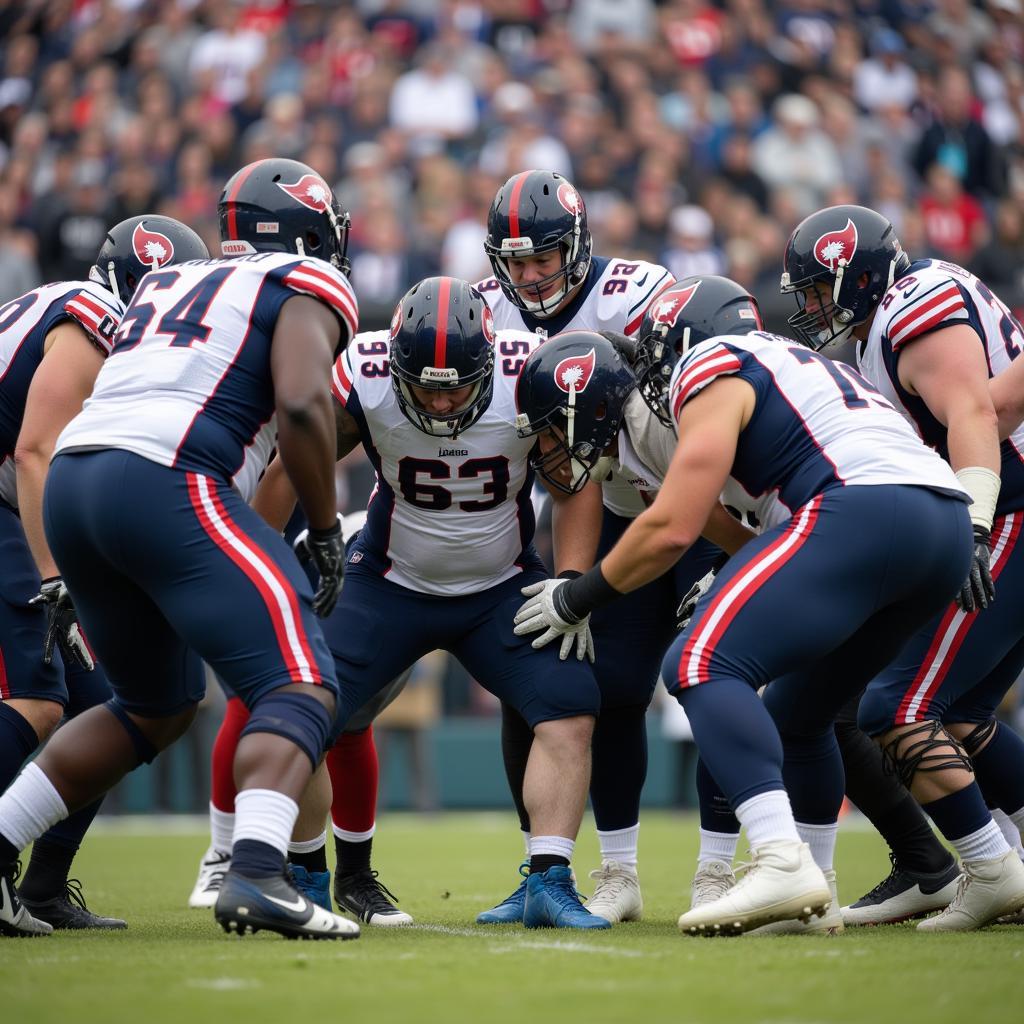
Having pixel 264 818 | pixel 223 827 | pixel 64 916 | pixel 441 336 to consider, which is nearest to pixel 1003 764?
pixel 441 336

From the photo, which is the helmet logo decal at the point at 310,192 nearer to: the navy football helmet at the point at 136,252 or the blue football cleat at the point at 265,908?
the navy football helmet at the point at 136,252

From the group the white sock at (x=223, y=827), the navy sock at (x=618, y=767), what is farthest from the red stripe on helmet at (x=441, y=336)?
the white sock at (x=223, y=827)

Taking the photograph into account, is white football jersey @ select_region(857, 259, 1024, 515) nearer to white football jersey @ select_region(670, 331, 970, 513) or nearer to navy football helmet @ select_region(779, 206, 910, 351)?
navy football helmet @ select_region(779, 206, 910, 351)

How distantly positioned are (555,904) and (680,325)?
1.74 meters

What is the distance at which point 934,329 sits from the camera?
4828mm

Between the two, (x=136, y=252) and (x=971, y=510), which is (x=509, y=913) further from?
(x=136, y=252)

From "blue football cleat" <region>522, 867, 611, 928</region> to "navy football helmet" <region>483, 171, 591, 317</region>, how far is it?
6.67 feet

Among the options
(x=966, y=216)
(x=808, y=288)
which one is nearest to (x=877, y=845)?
(x=808, y=288)

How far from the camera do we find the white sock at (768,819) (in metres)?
4.05

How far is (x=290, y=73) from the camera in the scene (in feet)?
47.1

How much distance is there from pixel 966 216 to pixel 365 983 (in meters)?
11.0

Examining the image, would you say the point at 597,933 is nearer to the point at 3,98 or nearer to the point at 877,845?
the point at 877,845

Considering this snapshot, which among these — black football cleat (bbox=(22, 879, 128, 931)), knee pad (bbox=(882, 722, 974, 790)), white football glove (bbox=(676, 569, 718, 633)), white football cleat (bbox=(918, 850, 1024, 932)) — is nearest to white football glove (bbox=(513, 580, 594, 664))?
white football glove (bbox=(676, 569, 718, 633))

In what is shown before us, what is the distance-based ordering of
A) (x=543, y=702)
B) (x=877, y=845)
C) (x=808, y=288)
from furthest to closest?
(x=877, y=845)
(x=808, y=288)
(x=543, y=702)
